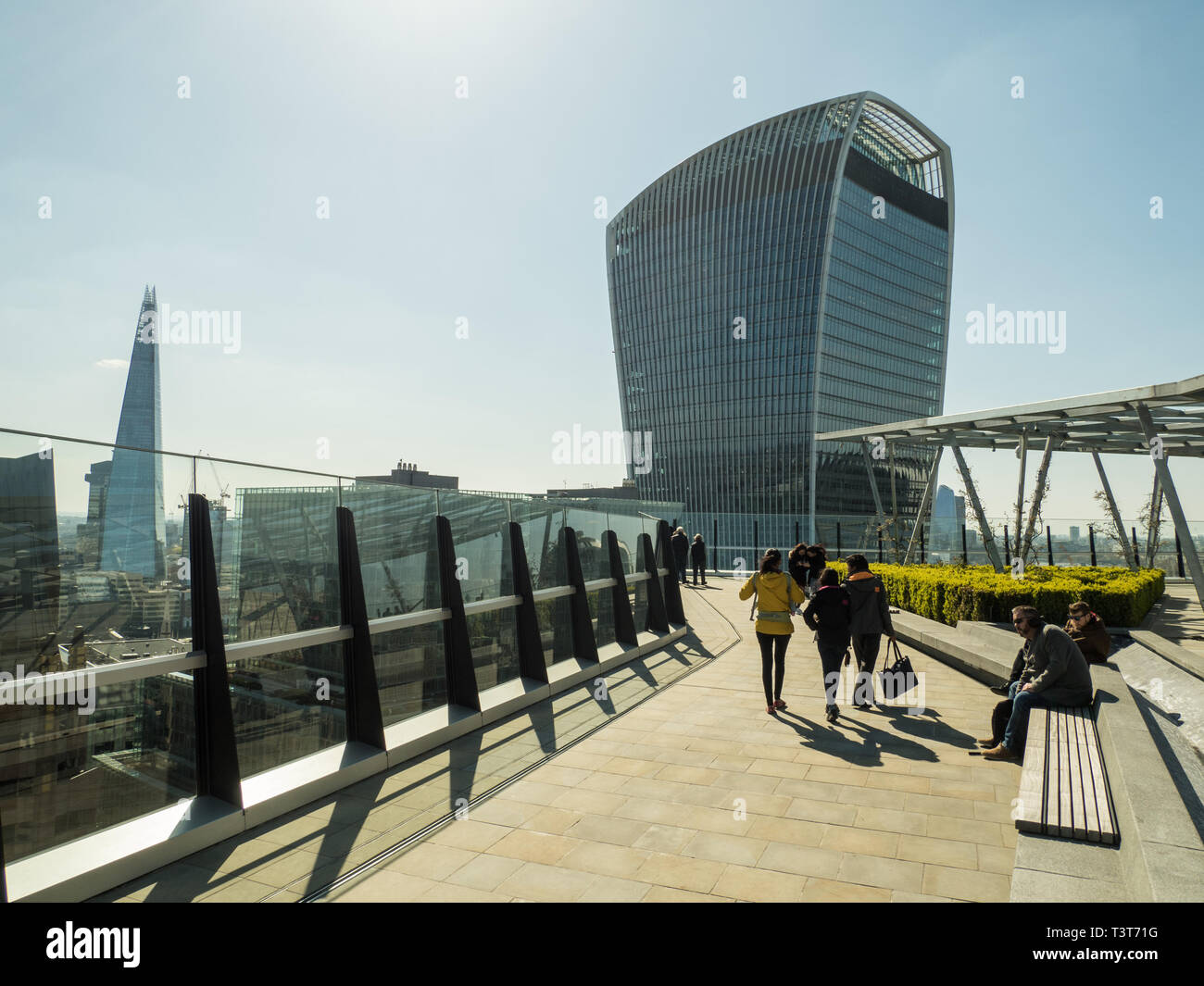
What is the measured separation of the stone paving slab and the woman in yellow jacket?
384 mm

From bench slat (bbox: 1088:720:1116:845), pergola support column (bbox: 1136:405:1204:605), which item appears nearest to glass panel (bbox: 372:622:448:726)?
bench slat (bbox: 1088:720:1116:845)

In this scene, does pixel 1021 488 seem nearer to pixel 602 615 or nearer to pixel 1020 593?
pixel 1020 593

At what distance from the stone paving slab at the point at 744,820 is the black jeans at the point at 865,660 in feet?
1.55

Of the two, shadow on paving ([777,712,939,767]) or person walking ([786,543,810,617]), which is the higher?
Result: person walking ([786,543,810,617])

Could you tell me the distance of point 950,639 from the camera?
1074 centimetres

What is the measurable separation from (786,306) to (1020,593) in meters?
81.8

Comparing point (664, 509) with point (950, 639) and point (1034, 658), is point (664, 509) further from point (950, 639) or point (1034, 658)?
point (1034, 658)

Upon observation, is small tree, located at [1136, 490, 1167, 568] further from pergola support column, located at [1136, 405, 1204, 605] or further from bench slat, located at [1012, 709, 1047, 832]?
bench slat, located at [1012, 709, 1047, 832]

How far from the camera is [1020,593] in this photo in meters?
11.5

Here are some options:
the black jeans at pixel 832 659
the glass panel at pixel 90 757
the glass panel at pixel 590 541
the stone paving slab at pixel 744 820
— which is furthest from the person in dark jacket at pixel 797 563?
the glass panel at pixel 90 757

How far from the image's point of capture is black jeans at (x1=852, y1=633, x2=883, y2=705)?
339 inches
